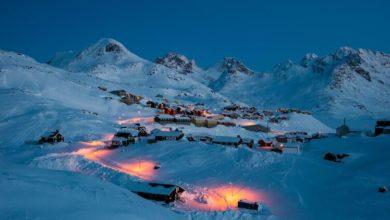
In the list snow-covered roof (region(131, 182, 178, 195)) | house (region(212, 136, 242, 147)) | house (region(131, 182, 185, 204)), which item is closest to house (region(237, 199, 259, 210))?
house (region(131, 182, 185, 204))

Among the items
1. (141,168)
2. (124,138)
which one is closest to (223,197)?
(141,168)

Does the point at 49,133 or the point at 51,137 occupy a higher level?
the point at 49,133

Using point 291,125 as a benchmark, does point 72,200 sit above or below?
below

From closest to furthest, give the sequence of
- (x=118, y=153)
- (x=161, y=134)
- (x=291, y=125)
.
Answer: (x=118, y=153) → (x=161, y=134) → (x=291, y=125)

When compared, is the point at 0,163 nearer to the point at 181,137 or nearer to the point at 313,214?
the point at 313,214

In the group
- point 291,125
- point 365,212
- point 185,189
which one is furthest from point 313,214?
point 291,125

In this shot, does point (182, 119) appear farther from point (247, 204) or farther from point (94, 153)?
point (247, 204)

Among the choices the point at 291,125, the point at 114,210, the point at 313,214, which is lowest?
the point at 313,214
